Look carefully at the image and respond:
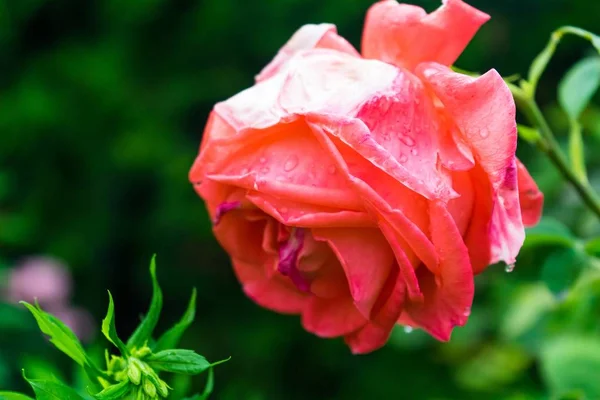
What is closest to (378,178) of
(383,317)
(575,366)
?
(383,317)

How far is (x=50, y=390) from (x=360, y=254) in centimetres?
22

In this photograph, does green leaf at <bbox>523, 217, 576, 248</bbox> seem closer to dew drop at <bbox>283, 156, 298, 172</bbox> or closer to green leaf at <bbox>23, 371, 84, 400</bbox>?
dew drop at <bbox>283, 156, 298, 172</bbox>

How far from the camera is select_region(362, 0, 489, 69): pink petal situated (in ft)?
2.18

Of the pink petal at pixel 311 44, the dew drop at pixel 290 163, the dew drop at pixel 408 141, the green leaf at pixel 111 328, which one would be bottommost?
the green leaf at pixel 111 328

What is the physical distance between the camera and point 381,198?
1.83 feet

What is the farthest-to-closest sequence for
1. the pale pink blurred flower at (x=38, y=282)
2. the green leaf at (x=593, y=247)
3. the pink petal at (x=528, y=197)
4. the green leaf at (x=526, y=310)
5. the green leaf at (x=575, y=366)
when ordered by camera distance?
the pale pink blurred flower at (x=38, y=282)
the green leaf at (x=526, y=310)
the green leaf at (x=575, y=366)
the green leaf at (x=593, y=247)
the pink petal at (x=528, y=197)

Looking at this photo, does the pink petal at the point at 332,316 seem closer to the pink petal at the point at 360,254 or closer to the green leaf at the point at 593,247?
the pink petal at the point at 360,254

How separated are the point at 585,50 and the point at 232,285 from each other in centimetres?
135

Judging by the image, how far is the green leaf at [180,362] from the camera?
52 centimetres

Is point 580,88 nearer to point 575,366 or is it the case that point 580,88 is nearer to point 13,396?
point 575,366

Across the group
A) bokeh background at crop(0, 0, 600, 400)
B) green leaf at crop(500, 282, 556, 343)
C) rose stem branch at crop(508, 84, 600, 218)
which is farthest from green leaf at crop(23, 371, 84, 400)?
bokeh background at crop(0, 0, 600, 400)

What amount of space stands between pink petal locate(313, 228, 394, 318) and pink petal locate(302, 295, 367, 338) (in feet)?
0.19

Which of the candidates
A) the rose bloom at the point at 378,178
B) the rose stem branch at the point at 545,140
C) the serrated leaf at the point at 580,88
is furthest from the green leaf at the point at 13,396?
the serrated leaf at the point at 580,88

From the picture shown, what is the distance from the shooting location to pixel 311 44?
0.70 meters
